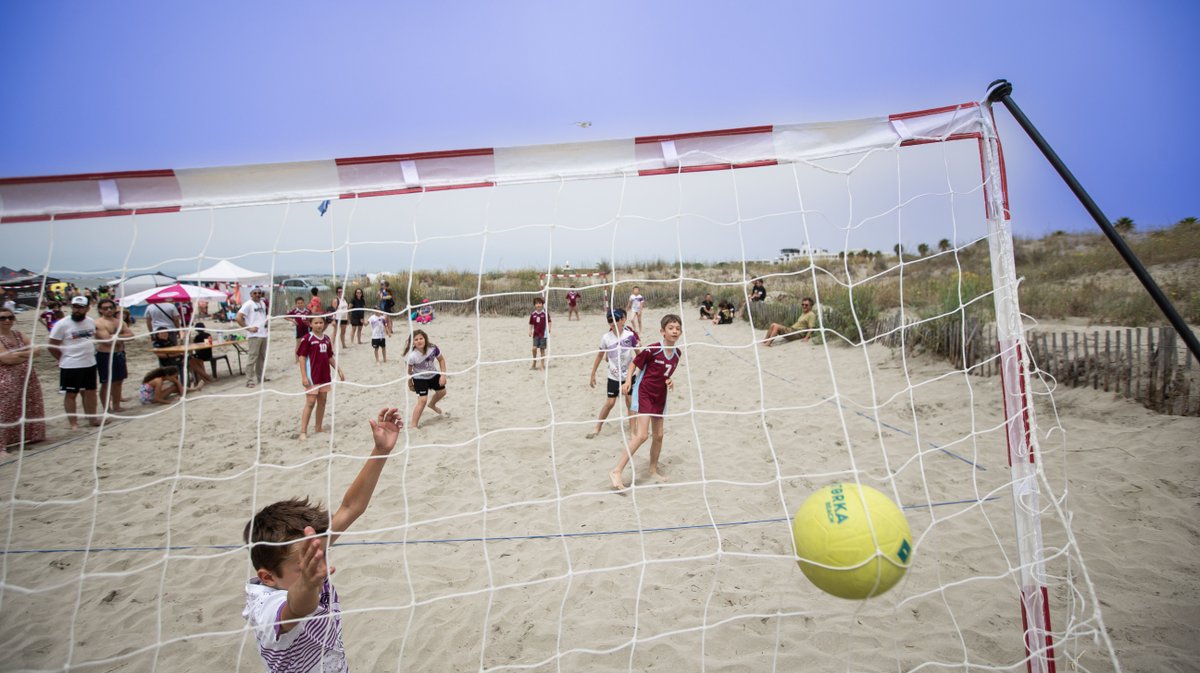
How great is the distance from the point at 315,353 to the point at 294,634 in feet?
16.9

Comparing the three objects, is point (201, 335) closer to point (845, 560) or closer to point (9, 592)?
point (9, 592)

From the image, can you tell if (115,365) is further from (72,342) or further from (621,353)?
(621,353)

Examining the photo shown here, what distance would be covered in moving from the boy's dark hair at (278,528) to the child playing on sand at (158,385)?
8.82 metres

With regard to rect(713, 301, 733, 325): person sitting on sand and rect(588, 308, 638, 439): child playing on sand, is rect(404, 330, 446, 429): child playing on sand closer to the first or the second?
rect(588, 308, 638, 439): child playing on sand

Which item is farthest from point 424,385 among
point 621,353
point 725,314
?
point 725,314

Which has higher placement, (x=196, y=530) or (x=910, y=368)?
(x=910, y=368)

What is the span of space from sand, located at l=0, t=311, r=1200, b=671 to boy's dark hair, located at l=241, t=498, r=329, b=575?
638 mm

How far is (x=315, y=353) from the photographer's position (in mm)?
6273

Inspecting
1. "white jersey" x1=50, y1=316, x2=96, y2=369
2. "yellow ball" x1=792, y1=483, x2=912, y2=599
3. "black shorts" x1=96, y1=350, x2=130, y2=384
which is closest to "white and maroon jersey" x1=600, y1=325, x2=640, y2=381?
"yellow ball" x1=792, y1=483, x2=912, y2=599

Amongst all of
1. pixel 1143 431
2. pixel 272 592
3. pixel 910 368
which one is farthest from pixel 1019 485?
pixel 910 368

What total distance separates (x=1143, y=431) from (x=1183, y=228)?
16.2 meters

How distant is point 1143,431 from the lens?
5.57 m

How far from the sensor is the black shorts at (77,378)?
663 cm

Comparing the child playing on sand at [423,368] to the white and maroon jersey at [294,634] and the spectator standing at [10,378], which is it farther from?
the white and maroon jersey at [294,634]
